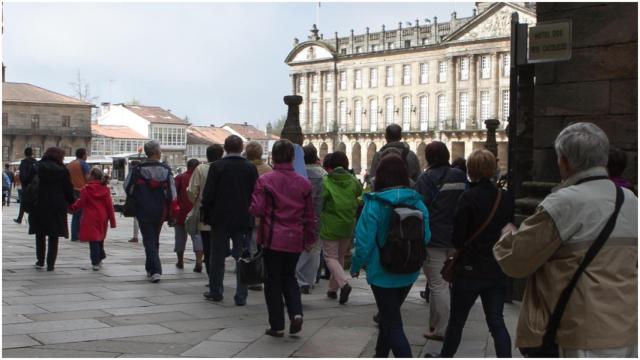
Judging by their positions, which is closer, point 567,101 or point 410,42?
point 567,101

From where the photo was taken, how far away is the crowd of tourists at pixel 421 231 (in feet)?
11.8

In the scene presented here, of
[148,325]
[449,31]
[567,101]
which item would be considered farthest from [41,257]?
[449,31]

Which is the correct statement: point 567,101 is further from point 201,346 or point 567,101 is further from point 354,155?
point 354,155

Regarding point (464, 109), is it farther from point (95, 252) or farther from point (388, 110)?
point (95, 252)

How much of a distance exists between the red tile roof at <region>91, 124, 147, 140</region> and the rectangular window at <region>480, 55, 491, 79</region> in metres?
42.9

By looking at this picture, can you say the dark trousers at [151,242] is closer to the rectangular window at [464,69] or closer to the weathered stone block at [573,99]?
the weathered stone block at [573,99]

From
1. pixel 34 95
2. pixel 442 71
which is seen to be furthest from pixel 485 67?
pixel 34 95

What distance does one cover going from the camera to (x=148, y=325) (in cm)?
712

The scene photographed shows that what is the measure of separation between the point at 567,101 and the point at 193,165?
5.51 meters

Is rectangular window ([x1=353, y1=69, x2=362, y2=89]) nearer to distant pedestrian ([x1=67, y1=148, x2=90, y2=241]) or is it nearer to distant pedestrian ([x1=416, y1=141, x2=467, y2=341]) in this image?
distant pedestrian ([x1=67, y1=148, x2=90, y2=241])

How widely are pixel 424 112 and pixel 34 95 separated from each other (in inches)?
1653

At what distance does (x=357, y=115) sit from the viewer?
97812 millimetres

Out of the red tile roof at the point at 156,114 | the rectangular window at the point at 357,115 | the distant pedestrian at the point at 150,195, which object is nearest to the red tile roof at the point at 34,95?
the red tile roof at the point at 156,114

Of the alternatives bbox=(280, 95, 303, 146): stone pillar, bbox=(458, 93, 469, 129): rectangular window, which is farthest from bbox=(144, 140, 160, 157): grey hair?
bbox=(458, 93, 469, 129): rectangular window
